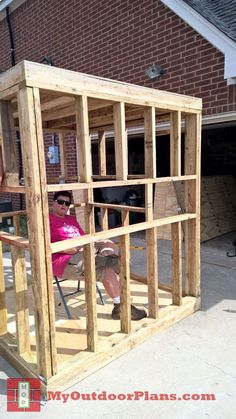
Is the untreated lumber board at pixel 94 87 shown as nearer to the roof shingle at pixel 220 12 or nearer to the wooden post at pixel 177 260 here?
the wooden post at pixel 177 260

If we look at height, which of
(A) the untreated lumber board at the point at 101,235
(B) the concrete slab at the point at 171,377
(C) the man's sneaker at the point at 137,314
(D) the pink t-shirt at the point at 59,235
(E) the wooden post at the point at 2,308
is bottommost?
(B) the concrete slab at the point at 171,377

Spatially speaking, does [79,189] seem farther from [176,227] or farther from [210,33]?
[210,33]

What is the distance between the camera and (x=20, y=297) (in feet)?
7.92

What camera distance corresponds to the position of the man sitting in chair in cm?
303

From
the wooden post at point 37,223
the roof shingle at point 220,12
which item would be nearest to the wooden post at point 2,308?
the wooden post at point 37,223

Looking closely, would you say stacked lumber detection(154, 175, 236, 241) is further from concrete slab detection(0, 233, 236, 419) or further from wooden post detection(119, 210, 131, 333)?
wooden post detection(119, 210, 131, 333)

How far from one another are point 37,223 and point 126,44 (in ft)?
15.5

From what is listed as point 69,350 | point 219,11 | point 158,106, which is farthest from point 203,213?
point 69,350

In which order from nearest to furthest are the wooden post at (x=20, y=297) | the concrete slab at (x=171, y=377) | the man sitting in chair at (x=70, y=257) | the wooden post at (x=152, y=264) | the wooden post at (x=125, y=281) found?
1. the concrete slab at (x=171, y=377)
2. the wooden post at (x=20, y=297)
3. the wooden post at (x=125, y=281)
4. the wooden post at (x=152, y=264)
5. the man sitting in chair at (x=70, y=257)

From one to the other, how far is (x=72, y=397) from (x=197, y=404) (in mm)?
855

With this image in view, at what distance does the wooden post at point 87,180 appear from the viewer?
2176 mm

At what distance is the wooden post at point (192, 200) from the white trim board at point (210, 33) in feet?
4.91

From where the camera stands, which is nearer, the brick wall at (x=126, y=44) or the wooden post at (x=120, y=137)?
the wooden post at (x=120, y=137)

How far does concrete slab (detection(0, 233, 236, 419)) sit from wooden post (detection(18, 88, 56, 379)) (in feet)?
1.12
